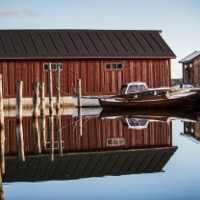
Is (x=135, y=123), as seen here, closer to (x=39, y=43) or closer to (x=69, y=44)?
(x=69, y=44)

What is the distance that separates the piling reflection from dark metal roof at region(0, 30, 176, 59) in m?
13.6

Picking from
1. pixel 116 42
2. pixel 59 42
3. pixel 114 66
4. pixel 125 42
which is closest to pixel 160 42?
pixel 125 42

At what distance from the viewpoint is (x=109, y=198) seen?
12.2 metres

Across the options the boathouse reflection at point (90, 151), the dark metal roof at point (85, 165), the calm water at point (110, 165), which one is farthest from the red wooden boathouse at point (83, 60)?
the dark metal roof at point (85, 165)

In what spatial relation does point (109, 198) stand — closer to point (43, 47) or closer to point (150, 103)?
point (150, 103)

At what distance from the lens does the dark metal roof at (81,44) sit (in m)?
45.2

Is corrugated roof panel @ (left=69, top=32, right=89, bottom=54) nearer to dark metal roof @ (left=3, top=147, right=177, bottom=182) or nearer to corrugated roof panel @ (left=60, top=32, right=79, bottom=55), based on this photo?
corrugated roof panel @ (left=60, top=32, right=79, bottom=55)

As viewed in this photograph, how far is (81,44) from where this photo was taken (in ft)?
155

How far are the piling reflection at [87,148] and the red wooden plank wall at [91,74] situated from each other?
1275cm

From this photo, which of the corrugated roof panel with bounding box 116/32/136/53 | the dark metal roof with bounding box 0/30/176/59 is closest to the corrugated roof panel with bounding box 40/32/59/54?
the dark metal roof with bounding box 0/30/176/59

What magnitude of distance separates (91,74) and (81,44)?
2.89m

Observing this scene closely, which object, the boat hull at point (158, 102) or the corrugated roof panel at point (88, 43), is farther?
the corrugated roof panel at point (88, 43)

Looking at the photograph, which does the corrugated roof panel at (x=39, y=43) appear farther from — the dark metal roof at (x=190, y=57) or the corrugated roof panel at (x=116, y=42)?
the dark metal roof at (x=190, y=57)

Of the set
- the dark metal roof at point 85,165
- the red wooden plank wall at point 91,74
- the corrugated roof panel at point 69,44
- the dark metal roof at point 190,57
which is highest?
the corrugated roof panel at point 69,44
